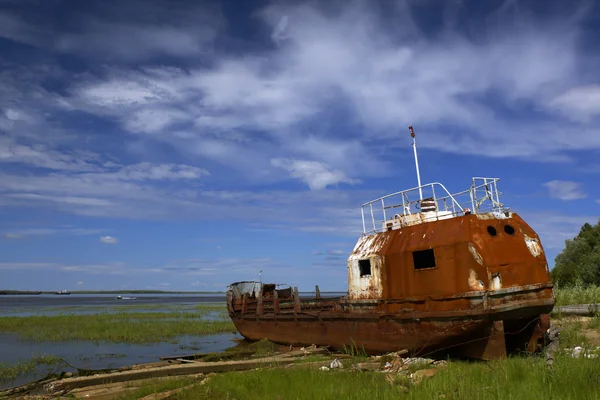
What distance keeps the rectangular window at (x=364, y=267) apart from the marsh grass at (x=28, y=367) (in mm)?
12297

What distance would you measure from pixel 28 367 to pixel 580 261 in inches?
1486

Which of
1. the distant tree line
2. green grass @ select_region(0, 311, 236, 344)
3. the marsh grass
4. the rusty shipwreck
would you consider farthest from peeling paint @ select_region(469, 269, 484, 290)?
the distant tree line

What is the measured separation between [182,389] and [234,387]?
48.9 inches

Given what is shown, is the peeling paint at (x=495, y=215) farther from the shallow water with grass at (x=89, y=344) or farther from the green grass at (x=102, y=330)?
the green grass at (x=102, y=330)

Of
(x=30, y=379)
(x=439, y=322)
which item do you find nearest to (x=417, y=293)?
(x=439, y=322)

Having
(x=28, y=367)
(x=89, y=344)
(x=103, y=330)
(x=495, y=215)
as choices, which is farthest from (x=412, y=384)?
(x=103, y=330)

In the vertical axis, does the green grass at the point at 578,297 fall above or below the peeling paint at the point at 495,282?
→ below

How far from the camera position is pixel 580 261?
35.2 m

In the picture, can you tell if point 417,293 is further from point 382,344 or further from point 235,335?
point 235,335

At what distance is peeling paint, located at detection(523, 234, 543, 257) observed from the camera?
43.2 feet

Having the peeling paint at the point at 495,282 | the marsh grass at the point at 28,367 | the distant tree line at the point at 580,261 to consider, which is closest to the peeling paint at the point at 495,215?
the peeling paint at the point at 495,282

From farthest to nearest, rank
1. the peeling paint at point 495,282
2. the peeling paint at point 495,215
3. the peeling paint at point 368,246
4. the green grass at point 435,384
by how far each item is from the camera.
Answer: the peeling paint at point 368,246, the peeling paint at point 495,215, the peeling paint at point 495,282, the green grass at point 435,384

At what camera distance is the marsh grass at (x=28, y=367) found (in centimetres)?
1574

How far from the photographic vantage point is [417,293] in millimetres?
13523
